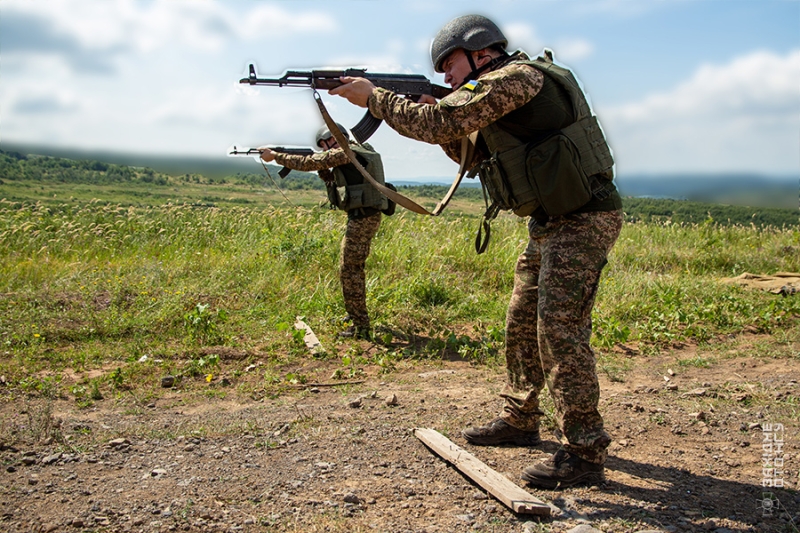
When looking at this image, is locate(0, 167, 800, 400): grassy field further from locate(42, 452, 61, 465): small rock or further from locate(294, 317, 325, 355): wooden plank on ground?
locate(42, 452, 61, 465): small rock

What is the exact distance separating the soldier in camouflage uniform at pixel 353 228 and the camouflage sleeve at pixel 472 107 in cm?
312

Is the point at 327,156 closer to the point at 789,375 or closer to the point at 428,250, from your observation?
the point at 428,250

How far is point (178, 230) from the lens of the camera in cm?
912

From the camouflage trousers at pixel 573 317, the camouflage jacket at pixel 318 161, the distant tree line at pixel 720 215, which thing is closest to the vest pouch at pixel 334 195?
the camouflage jacket at pixel 318 161

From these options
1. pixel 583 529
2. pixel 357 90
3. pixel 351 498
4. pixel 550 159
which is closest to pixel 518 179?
pixel 550 159

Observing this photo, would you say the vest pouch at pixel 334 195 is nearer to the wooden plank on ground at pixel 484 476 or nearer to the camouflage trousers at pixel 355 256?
the camouflage trousers at pixel 355 256

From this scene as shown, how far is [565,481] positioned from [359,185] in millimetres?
3859

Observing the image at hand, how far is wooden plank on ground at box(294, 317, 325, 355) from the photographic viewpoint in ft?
19.5

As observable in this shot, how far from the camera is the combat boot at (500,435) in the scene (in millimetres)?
3641

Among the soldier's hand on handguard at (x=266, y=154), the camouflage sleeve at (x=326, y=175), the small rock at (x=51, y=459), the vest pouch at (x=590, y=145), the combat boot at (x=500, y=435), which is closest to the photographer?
the vest pouch at (x=590, y=145)

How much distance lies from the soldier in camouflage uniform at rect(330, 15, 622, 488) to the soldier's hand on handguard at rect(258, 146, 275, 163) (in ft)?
12.7

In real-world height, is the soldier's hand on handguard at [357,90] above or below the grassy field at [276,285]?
above

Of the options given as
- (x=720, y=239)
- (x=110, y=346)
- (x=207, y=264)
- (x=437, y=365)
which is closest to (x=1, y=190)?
(x=207, y=264)

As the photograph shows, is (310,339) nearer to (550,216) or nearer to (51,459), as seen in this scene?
(51,459)
